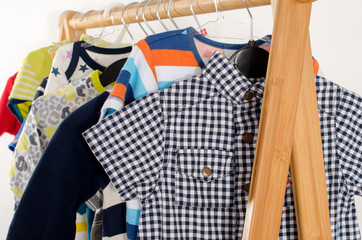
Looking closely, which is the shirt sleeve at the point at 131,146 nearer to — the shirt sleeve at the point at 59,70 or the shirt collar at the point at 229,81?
the shirt collar at the point at 229,81

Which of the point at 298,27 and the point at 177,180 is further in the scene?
the point at 177,180

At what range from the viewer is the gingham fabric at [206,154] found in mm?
516

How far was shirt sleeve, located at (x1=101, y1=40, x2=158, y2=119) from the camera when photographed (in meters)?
0.54

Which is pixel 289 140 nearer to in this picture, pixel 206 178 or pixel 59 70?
pixel 206 178

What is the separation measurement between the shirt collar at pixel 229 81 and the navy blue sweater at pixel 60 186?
0.23m

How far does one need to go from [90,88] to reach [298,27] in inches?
18.4

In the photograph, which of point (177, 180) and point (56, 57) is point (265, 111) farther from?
point (56, 57)

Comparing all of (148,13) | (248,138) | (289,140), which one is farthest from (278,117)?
(148,13)

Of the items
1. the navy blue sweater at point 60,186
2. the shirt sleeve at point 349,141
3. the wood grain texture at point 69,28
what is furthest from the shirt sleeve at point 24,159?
the shirt sleeve at point 349,141

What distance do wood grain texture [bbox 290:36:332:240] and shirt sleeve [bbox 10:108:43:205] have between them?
484 millimetres

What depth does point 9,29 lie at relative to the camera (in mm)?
1487

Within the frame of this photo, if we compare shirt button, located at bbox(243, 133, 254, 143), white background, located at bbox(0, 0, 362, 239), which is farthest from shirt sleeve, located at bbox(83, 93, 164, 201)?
white background, located at bbox(0, 0, 362, 239)

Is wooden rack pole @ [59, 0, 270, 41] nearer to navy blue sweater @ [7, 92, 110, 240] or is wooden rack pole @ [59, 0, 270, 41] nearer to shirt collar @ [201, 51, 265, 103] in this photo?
shirt collar @ [201, 51, 265, 103]

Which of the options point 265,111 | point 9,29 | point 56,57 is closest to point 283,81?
point 265,111
